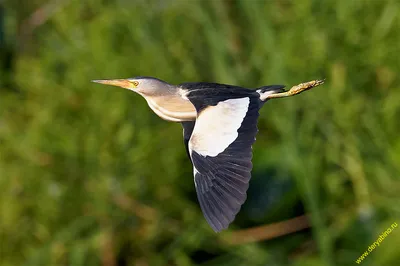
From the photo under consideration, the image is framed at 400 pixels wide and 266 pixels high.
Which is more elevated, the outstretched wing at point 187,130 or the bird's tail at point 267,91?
the bird's tail at point 267,91

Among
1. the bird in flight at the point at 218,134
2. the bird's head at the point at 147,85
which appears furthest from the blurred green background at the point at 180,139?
the bird in flight at the point at 218,134

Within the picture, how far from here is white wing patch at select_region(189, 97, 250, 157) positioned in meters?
2.01

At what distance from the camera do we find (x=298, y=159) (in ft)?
11.9

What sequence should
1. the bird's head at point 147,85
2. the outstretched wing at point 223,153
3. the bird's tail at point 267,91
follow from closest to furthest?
the outstretched wing at point 223,153
the bird's tail at point 267,91
the bird's head at point 147,85

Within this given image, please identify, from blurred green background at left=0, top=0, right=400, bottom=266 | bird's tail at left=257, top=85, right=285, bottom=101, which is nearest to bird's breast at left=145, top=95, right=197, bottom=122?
bird's tail at left=257, top=85, right=285, bottom=101

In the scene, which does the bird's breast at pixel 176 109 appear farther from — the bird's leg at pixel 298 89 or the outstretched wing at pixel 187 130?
the bird's leg at pixel 298 89

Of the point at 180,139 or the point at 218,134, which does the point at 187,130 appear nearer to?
the point at 218,134

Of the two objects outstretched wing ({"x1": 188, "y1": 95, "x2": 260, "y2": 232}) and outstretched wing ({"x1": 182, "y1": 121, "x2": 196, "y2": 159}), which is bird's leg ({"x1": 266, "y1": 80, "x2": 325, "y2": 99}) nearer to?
outstretched wing ({"x1": 188, "y1": 95, "x2": 260, "y2": 232})

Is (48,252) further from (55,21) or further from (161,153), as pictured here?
(55,21)

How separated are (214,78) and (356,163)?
70 centimetres

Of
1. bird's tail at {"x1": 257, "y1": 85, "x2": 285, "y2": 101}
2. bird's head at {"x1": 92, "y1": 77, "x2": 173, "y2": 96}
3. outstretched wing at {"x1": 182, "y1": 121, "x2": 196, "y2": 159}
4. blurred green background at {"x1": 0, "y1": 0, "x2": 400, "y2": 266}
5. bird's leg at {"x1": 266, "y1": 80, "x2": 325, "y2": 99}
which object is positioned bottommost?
blurred green background at {"x1": 0, "y1": 0, "x2": 400, "y2": 266}

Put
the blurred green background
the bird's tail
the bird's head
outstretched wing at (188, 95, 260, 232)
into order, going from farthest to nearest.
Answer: the blurred green background < the bird's head < the bird's tail < outstretched wing at (188, 95, 260, 232)

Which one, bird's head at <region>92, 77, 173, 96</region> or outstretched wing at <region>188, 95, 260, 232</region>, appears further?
bird's head at <region>92, 77, 173, 96</region>

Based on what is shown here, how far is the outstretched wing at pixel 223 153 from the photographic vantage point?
1923 millimetres
